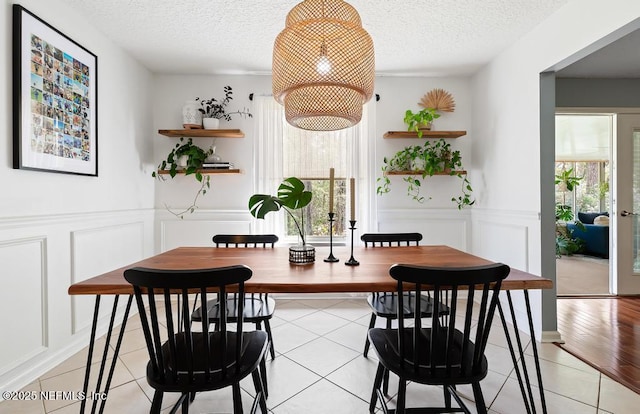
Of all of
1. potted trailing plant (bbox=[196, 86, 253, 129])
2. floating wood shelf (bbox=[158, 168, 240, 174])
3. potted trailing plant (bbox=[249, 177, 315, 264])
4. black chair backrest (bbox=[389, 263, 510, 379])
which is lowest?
black chair backrest (bbox=[389, 263, 510, 379])

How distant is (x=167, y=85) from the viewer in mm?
3502

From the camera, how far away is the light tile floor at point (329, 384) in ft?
5.63

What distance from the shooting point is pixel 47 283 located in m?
2.10

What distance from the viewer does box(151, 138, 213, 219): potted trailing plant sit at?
127 inches

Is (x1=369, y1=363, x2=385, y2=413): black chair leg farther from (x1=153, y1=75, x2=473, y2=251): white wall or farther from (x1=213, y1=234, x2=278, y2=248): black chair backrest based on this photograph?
(x1=153, y1=75, x2=473, y2=251): white wall

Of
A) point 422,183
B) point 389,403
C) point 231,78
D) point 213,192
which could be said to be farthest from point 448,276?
point 231,78

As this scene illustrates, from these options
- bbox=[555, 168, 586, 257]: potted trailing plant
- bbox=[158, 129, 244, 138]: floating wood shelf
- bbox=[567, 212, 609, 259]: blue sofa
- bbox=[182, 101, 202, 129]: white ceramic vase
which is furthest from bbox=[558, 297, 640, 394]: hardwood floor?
bbox=[182, 101, 202, 129]: white ceramic vase

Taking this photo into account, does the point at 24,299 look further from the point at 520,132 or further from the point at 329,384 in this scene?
the point at 520,132

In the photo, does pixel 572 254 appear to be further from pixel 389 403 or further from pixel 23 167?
pixel 23 167

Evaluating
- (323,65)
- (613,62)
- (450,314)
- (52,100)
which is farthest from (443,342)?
(613,62)

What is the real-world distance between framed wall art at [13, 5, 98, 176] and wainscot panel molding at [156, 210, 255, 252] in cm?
105

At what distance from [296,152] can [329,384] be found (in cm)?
235

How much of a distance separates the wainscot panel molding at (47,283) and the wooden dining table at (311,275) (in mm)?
580

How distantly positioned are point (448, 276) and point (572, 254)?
20.9 feet
